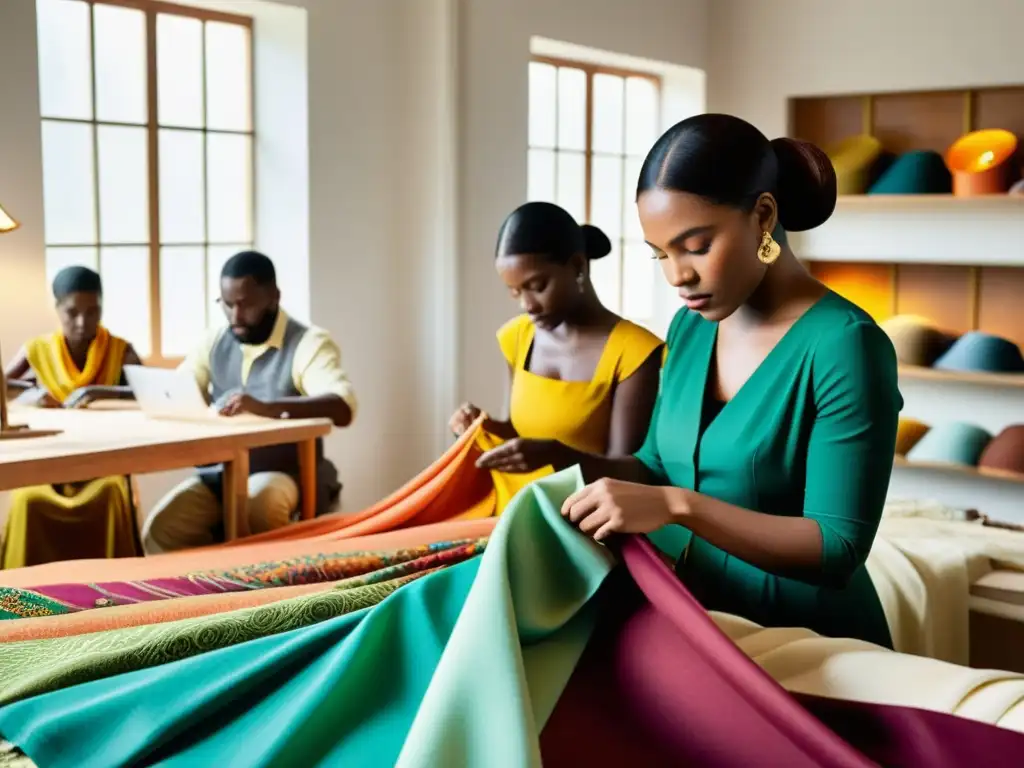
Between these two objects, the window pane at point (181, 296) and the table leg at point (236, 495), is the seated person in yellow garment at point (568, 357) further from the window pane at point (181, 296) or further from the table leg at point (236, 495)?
the window pane at point (181, 296)

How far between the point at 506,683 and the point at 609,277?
5.61m

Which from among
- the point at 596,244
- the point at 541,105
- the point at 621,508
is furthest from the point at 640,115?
the point at 621,508

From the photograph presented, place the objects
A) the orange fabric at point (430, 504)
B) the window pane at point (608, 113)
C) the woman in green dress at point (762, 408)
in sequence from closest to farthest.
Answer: the woman in green dress at point (762, 408) < the orange fabric at point (430, 504) < the window pane at point (608, 113)

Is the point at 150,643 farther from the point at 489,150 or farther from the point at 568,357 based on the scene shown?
the point at 489,150

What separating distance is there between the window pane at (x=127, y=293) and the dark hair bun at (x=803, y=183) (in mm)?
3567

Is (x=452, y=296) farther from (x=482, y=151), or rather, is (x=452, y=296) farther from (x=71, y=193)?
(x=71, y=193)

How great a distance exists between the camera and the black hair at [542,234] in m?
2.91

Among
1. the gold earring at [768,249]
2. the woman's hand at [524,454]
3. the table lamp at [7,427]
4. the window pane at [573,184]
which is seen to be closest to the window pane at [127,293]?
the table lamp at [7,427]

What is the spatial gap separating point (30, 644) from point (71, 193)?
3319mm

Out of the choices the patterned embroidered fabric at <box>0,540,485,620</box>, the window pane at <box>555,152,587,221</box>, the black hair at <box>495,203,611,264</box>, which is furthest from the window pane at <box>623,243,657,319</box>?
the patterned embroidered fabric at <box>0,540,485,620</box>

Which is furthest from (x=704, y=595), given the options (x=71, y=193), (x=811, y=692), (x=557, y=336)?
(x=71, y=193)

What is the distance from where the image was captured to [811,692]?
4.78 feet

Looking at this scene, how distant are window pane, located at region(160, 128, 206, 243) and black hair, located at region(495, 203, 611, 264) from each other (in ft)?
7.84

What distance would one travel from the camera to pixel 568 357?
9.98 ft
